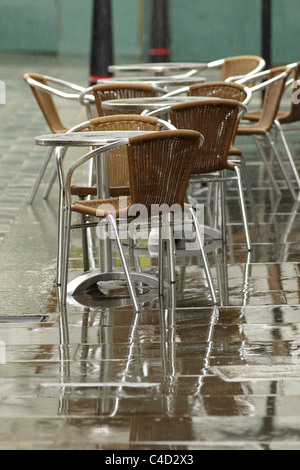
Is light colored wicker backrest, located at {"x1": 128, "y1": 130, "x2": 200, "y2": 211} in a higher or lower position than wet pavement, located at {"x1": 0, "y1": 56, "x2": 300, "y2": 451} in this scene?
higher

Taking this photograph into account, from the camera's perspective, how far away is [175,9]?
51.8 ft

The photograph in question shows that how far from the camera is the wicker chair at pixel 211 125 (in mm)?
5746

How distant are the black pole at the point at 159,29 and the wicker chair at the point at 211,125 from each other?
32.9 feet

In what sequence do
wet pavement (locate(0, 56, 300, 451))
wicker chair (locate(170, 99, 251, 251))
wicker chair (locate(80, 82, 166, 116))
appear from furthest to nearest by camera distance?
1. wicker chair (locate(80, 82, 166, 116))
2. wicker chair (locate(170, 99, 251, 251))
3. wet pavement (locate(0, 56, 300, 451))

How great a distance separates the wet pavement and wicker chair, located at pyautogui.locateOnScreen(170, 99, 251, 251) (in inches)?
21.1

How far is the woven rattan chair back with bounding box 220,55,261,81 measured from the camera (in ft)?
29.7

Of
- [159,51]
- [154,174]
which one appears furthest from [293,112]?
[159,51]

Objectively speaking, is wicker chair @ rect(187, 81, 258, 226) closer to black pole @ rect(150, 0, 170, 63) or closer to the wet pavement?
the wet pavement

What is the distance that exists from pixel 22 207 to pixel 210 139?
86.7 inches

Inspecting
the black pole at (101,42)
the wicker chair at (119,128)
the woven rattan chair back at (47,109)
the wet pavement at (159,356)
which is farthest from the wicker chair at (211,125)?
the black pole at (101,42)

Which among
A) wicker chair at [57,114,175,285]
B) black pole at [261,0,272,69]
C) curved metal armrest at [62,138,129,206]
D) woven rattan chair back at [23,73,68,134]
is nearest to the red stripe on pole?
black pole at [261,0,272,69]

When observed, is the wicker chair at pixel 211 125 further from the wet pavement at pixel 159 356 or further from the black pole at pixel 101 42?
the black pole at pixel 101 42

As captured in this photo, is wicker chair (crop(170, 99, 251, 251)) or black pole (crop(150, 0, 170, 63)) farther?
black pole (crop(150, 0, 170, 63))
